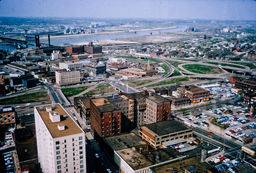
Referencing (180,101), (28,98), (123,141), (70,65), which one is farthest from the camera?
(70,65)

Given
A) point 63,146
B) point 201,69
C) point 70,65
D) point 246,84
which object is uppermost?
point 63,146

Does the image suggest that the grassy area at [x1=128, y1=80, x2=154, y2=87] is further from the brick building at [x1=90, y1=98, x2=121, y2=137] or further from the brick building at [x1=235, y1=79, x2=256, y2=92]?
the brick building at [x1=90, y1=98, x2=121, y2=137]

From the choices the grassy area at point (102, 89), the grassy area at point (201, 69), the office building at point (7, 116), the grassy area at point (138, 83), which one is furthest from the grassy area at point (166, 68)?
the office building at point (7, 116)

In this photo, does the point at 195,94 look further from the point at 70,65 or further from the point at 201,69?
the point at 70,65

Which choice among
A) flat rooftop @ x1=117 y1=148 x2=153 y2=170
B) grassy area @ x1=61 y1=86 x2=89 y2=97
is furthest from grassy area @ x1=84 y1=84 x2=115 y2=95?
flat rooftop @ x1=117 y1=148 x2=153 y2=170

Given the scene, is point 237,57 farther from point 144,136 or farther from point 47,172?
point 47,172

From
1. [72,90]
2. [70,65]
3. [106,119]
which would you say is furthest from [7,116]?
[70,65]
